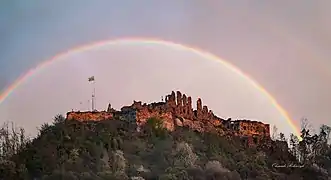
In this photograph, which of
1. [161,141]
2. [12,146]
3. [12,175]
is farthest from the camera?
[161,141]

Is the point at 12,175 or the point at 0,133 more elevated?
the point at 0,133

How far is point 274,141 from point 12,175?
55.1 meters

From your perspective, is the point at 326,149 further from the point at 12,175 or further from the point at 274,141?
the point at 12,175

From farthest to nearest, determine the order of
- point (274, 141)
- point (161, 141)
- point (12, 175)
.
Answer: point (274, 141) → point (161, 141) → point (12, 175)

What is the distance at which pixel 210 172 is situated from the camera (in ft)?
251

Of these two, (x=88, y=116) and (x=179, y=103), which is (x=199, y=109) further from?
(x=88, y=116)

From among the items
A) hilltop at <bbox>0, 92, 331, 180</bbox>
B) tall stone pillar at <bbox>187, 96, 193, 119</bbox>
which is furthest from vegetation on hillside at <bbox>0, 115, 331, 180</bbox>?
tall stone pillar at <bbox>187, 96, 193, 119</bbox>

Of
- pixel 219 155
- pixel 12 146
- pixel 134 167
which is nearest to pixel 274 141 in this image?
pixel 219 155

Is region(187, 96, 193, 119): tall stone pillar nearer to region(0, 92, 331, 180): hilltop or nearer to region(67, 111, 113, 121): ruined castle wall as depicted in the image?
region(0, 92, 331, 180): hilltop

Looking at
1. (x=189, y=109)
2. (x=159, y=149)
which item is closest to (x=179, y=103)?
(x=189, y=109)

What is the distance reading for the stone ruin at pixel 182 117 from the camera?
297 ft

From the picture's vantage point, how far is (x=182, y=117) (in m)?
99.2

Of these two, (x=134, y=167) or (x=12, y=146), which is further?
(x=12, y=146)

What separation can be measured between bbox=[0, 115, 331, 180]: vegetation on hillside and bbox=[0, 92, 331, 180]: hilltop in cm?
13
